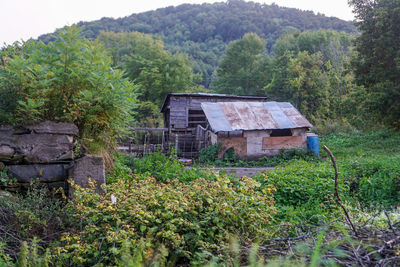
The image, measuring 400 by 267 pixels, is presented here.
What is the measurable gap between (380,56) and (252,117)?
7855mm

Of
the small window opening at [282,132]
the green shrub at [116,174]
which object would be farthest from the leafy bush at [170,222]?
the small window opening at [282,132]

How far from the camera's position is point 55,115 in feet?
16.0

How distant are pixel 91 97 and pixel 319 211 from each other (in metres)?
4.53

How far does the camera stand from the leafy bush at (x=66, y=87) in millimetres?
4465

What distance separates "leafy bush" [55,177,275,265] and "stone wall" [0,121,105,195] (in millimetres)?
914

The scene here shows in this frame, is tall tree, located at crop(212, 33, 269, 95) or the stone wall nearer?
the stone wall

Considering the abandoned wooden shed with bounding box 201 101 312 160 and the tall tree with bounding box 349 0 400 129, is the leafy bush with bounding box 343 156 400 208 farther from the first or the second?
the tall tree with bounding box 349 0 400 129

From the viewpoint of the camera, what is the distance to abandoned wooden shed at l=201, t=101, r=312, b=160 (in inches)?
516

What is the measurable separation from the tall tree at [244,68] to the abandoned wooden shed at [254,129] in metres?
25.8

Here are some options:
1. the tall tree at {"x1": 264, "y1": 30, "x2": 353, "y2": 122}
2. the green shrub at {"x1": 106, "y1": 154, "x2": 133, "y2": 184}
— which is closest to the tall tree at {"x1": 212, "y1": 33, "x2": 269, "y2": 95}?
the tall tree at {"x1": 264, "y1": 30, "x2": 353, "y2": 122}

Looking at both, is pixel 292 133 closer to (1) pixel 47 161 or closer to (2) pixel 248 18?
(1) pixel 47 161

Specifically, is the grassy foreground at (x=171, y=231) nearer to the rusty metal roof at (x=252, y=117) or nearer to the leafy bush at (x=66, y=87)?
the leafy bush at (x=66, y=87)

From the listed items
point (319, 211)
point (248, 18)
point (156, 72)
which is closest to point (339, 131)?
point (319, 211)

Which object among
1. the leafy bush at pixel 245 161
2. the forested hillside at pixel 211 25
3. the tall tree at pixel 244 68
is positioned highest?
the forested hillside at pixel 211 25
